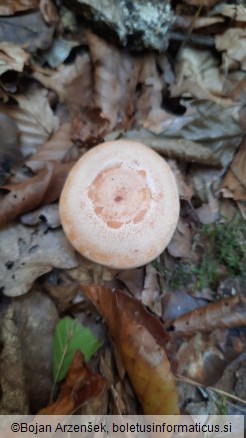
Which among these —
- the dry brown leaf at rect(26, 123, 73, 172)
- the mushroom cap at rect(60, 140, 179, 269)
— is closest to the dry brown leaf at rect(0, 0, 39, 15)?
the dry brown leaf at rect(26, 123, 73, 172)

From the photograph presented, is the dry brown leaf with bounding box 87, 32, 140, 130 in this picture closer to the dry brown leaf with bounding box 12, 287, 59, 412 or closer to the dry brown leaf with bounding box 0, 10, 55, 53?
the dry brown leaf with bounding box 0, 10, 55, 53

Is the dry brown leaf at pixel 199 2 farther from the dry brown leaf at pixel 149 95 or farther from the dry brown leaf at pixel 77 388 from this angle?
the dry brown leaf at pixel 77 388

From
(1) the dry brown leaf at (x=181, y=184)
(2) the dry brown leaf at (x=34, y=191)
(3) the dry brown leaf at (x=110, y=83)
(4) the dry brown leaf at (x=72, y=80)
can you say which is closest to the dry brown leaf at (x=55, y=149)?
(2) the dry brown leaf at (x=34, y=191)

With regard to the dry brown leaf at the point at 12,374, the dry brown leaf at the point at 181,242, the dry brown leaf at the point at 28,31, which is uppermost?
the dry brown leaf at the point at 28,31

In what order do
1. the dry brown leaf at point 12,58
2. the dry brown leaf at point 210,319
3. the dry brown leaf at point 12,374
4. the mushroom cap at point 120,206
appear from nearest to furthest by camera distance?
the dry brown leaf at point 12,374 → the mushroom cap at point 120,206 → the dry brown leaf at point 210,319 → the dry brown leaf at point 12,58

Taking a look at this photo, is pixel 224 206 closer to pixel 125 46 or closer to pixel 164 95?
pixel 164 95
